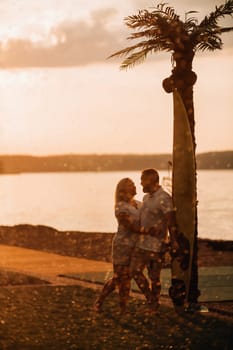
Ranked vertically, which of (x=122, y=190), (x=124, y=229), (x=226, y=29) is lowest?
(x=124, y=229)

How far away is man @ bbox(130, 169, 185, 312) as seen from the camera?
1250 cm

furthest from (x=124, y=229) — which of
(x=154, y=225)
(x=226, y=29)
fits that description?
(x=226, y=29)

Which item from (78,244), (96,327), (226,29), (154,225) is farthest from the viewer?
(78,244)

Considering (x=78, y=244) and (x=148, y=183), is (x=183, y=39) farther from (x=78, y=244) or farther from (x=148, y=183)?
(x=78, y=244)

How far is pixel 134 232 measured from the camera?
12617 mm

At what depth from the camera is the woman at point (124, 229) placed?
12.5 m

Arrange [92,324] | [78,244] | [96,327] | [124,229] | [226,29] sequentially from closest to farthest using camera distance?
[96,327] → [92,324] → [124,229] → [226,29] → [78,244]

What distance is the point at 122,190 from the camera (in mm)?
12555

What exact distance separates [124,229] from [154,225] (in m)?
0.42

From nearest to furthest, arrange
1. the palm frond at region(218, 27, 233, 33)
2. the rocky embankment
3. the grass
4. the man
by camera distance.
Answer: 1. the grass
2. the man
3. the palm frond at region(218, 27, 233, 33)
4. the rocky embankment

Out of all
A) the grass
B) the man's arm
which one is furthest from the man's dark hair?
the grass

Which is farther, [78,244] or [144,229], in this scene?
[78,244]

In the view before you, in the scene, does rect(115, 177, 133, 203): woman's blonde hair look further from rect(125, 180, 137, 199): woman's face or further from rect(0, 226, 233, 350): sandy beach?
rect(0, 226, 233, 350): sandy beach

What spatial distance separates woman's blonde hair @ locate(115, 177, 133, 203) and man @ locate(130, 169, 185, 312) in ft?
0.72
